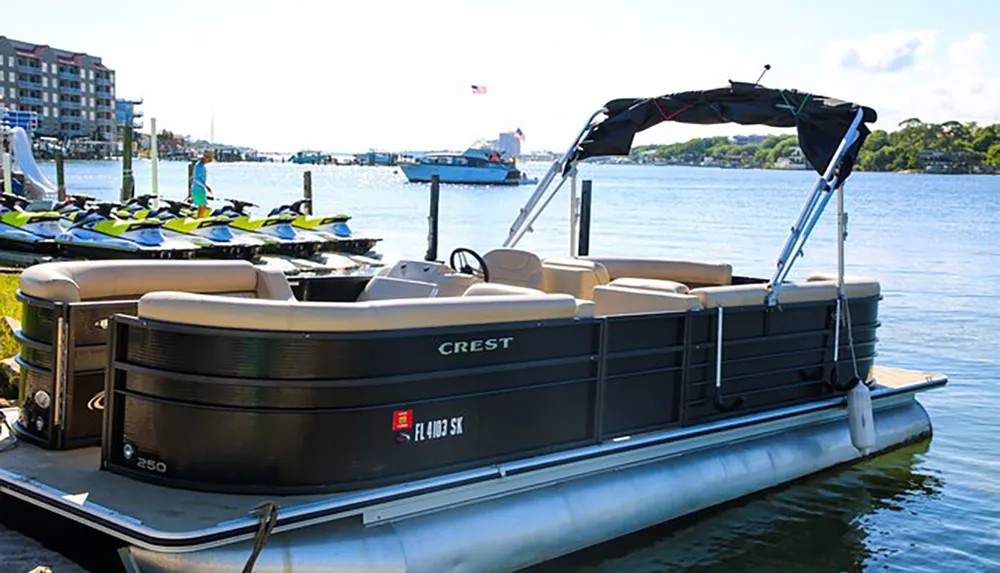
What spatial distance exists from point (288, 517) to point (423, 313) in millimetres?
1284

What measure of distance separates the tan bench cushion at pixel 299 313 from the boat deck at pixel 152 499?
85 centimetres

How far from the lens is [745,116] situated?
8.79 metres

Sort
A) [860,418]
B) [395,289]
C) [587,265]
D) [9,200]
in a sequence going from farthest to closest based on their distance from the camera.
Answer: [9,200] → [587,265] → [860,418] → [395,289]

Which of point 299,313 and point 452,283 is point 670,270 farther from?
point 299,313

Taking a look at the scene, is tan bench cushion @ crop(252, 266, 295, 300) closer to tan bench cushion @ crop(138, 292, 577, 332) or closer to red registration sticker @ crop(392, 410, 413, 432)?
tan bench cushion @ crop(138, 292, 577, 332)

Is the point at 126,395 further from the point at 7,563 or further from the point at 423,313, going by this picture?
the point at 423,313

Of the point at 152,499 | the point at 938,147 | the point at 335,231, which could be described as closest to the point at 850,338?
the point at 152,499

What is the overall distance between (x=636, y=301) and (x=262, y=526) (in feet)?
11.1

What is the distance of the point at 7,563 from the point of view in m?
5.50

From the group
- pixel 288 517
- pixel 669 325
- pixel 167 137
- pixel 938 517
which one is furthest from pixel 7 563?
pixel 167 137

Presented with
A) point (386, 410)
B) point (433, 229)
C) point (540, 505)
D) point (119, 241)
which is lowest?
point (540, 505)

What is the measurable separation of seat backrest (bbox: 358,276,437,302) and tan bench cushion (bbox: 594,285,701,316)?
1.20m

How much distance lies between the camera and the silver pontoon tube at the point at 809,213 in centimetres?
801

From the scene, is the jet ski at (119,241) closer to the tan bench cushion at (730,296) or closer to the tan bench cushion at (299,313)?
the tan bench cushion at (730,296)
